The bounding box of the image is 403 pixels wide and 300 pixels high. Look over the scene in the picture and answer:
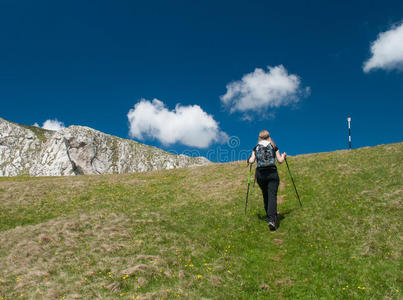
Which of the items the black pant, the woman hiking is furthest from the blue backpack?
the black pant

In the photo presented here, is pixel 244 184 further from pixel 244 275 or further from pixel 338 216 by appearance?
pixel 244 275

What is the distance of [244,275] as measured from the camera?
10.1 m

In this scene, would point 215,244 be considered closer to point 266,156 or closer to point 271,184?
point 271,184

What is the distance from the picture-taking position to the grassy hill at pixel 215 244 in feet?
30.2

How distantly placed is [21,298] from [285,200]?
16.9 metres

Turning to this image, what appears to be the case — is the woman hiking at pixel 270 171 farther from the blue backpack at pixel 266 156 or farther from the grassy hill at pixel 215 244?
the grassy hill at pixel 215 244

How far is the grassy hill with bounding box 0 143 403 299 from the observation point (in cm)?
920

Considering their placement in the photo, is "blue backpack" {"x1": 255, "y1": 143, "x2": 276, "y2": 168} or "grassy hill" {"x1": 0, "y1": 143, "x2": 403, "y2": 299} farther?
"blue backpack" {"x1": 255, "y1": 143, "x2": 276, "y2": 168}

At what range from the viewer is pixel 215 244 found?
13.1m

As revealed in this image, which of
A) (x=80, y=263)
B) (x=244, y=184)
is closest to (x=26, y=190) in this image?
(x=80, y=263)

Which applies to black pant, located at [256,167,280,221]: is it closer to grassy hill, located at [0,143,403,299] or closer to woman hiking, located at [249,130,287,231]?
woman hiking, located at [249,130,287,231]

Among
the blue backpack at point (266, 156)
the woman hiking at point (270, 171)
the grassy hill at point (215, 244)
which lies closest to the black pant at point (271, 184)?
the woman hiking at point (270, 171)

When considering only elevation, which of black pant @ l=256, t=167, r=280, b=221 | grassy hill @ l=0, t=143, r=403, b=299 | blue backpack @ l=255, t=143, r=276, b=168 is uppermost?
blue backpack @ l=255, t=143, r=276, b=168

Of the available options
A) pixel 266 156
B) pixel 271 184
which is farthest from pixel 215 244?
pixel 266 156
